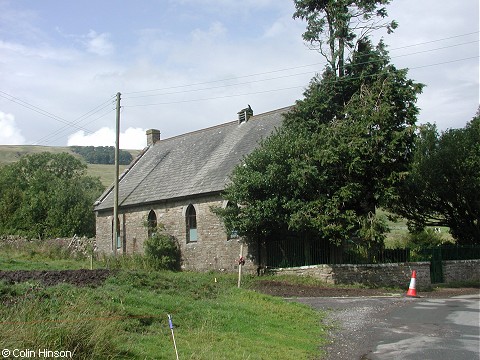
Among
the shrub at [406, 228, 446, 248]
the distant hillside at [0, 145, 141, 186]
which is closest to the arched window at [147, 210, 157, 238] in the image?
the shrub at [406, 228, 446, 248]

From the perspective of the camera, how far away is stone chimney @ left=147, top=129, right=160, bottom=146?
41812 millimetres

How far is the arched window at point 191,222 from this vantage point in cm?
2888

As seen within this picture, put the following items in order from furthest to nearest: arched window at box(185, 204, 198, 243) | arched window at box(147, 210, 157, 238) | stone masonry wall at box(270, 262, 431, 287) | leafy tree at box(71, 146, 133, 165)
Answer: leafy tree at box(71, 146, 133, 165)
arched window at box(147, 210, 157, 238)
arched window at box(185, 204, 198, 243)
stone masonry wall at box(270, 262, 431, 287)

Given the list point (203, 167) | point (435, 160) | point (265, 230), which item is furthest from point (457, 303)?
point (203, 167)

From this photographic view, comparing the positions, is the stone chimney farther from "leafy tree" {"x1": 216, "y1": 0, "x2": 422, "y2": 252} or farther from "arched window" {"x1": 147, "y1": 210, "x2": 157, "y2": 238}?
"leafy tree" {"x1": 216, "y1": 0, "x2": 422, "y2": 252}

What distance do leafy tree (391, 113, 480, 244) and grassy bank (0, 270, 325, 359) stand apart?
18.3 metres

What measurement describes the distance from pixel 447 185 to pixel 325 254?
1066cm

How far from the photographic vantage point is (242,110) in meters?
33.2

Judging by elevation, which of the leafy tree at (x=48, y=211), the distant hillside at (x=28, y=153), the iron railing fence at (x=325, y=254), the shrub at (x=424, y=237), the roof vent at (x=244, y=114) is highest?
the distant hillside at (x=28, y=153)

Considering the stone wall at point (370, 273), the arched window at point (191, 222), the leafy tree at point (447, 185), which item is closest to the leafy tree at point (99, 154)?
the arched window at point (191, 222)

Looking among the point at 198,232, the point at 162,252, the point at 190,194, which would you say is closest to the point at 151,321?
the point at 198,232

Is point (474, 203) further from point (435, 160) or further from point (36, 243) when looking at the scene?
point (36, 243)

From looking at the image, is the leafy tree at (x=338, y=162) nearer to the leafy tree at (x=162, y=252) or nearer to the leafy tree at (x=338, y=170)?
the leafy tree at (x=338, y=170)

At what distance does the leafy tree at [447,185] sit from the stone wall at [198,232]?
1036 centimetres
